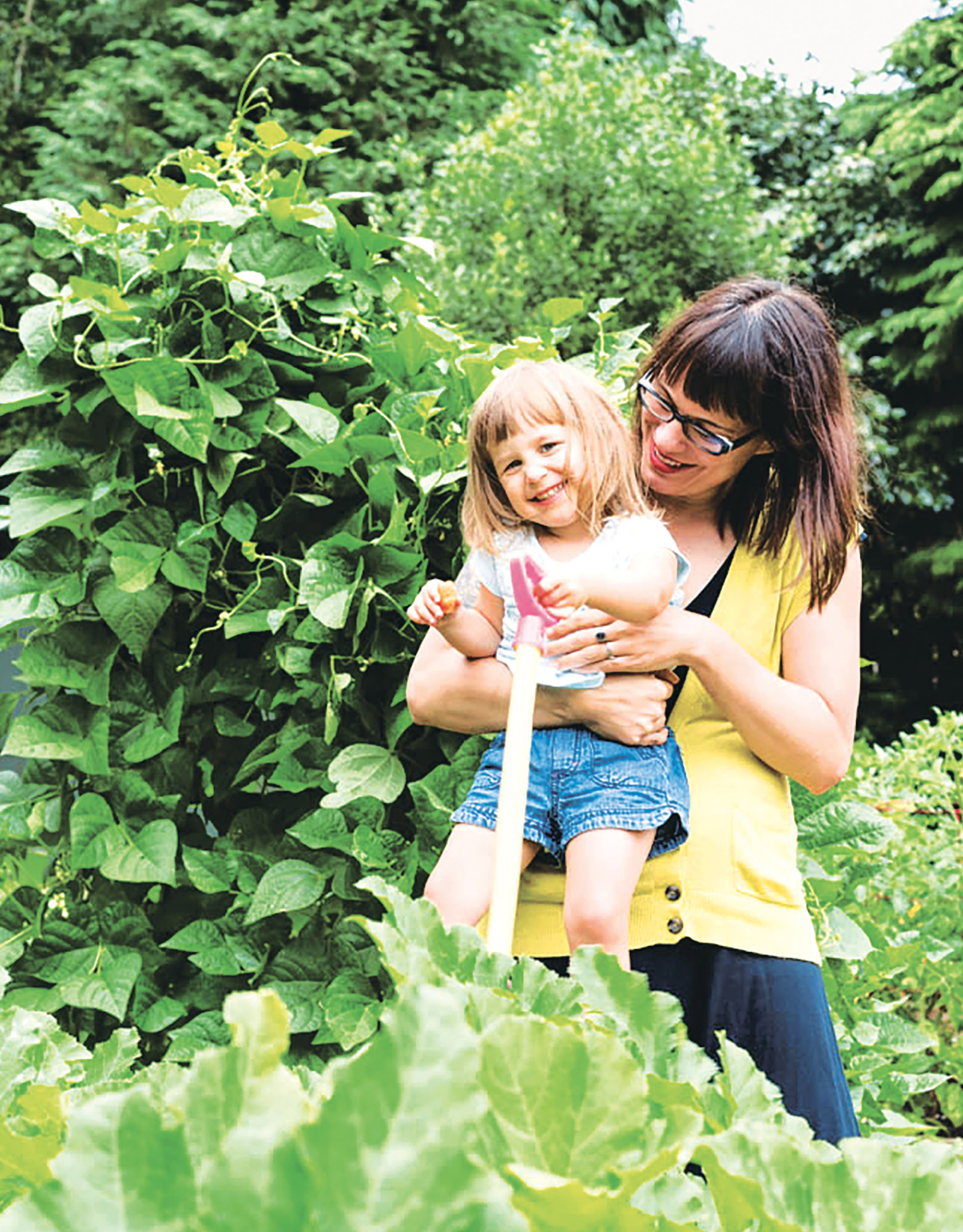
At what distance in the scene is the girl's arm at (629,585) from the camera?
4.81ft

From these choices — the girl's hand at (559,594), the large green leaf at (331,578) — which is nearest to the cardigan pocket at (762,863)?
the girl's hand at (559,594)

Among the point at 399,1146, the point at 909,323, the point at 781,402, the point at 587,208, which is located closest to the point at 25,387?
the point at 781,402

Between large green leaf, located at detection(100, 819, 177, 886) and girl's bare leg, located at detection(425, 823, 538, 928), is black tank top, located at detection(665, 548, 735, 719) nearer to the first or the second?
Answer: girl's bare leg, located at detection(425, 823, 538, 928)

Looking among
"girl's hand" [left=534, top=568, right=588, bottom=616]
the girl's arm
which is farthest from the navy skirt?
"girl's hand" [left=534, top=568, right=588, bottom=616]

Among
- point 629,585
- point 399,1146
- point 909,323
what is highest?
point 399,1146

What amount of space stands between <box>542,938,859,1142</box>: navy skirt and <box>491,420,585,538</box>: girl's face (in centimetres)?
62

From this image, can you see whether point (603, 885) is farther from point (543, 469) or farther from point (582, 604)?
point (543, 469)

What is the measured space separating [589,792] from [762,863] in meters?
0.26

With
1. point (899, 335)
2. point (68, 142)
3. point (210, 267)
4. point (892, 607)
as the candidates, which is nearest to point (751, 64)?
point (899, 335)

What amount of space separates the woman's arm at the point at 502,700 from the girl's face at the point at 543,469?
0.75 feet

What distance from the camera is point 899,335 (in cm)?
1016

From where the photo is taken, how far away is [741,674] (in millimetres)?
1685

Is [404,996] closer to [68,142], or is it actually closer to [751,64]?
[68,142]

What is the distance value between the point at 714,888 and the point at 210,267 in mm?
1256
